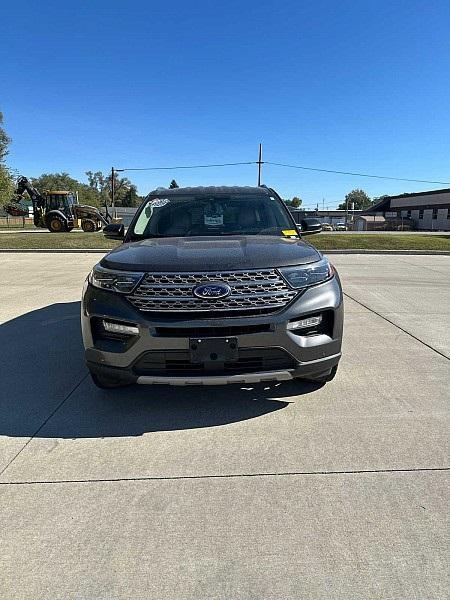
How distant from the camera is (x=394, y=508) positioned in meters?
2.24

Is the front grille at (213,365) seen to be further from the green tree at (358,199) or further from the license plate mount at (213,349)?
the green tree at (358,199)

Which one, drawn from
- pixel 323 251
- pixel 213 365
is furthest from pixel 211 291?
pixel 323 251

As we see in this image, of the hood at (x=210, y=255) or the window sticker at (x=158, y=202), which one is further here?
the window sticker at (x=158, y=202)

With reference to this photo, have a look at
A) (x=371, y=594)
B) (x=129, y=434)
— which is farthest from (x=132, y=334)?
(x=371, y=594)

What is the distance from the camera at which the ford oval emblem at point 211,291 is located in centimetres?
286

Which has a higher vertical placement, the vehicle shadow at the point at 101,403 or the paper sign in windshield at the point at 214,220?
the paper sign in windshield at the point at 214,220

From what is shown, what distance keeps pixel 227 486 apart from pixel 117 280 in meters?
1.51

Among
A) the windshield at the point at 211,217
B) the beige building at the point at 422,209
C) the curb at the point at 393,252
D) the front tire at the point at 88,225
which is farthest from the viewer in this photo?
the beige building at the point at 422,209

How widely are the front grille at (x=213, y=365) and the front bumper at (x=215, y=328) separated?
0.01 metres

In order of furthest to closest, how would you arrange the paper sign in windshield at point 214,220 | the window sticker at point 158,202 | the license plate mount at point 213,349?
the window sticker at point 158,202 → the paper sign in windshield at point 214,220 → the license plate mount at point 213,349

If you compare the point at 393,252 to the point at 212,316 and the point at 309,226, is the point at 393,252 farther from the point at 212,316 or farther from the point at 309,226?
the point at 212,316

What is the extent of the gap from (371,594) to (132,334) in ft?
6.31

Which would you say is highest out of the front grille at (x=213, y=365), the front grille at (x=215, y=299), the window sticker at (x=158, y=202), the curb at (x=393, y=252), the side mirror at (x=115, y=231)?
the window sticker at (x=158, y=202)

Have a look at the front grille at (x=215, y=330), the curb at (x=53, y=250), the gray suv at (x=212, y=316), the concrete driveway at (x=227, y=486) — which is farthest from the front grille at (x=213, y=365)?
the curb at (x=53, y=250)
